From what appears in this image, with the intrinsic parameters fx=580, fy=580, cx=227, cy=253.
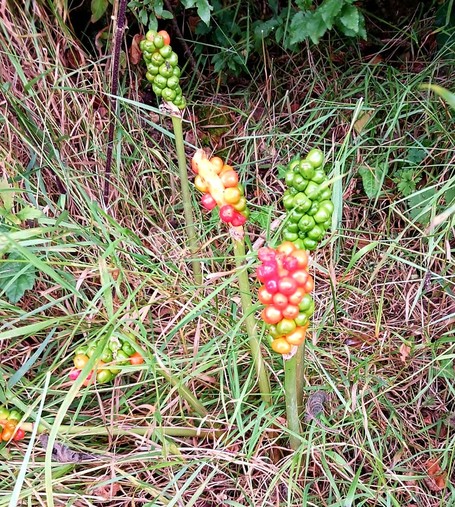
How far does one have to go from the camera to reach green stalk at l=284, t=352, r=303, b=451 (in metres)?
1.27

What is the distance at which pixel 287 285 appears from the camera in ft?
3.48

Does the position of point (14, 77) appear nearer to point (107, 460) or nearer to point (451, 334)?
point (107, 460)

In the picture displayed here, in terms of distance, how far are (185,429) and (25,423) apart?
0.40 meters

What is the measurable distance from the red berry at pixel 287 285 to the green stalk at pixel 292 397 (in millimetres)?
227

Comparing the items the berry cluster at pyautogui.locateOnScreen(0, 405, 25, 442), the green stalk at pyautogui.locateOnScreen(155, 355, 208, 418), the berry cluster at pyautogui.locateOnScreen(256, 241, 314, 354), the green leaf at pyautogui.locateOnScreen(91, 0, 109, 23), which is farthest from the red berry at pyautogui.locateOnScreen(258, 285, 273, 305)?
the green leaf at pyautogui.locateOnScreen(91, 0, 109, 23)

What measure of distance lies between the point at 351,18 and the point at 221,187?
2.43 ft

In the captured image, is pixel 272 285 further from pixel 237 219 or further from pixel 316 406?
pixel 316 406

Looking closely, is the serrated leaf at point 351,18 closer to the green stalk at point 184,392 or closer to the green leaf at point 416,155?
the green leaf at point 416,155

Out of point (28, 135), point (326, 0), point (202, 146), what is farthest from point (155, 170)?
point (326, 0)

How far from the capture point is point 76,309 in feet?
5.93

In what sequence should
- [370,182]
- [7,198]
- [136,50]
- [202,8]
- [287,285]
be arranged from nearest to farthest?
[287,285]
[7,198]
[202,8]
[370,182]
[136,50]

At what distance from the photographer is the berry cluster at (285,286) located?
1068 mm

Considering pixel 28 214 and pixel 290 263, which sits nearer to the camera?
pixel 290 263

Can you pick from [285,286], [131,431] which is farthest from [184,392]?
[285,286]
